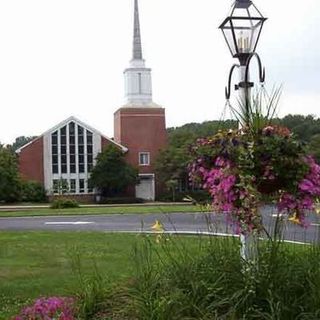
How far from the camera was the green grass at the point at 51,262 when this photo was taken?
9.28 m

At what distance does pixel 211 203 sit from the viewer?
20.9ft

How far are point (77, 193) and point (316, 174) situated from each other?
64.6 m

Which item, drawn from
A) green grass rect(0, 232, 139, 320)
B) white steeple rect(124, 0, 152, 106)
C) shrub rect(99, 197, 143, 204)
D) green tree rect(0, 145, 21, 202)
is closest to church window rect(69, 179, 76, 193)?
shrub rect(99, 197, 143, 204)

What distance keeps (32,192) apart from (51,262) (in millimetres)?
54388

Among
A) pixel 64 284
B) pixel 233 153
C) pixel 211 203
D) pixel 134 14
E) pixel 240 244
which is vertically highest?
pixel 134 14

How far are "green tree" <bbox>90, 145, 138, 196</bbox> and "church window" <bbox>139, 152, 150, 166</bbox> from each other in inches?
156

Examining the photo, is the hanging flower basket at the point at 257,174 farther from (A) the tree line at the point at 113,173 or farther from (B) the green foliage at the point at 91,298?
(A) the tree line at the point at 113,173

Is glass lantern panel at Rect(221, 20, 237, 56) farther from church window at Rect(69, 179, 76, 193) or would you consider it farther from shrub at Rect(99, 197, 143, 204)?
church window at Rect(69, 179, 76, 193)

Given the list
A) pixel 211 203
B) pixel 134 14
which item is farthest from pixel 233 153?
pixel 134 14

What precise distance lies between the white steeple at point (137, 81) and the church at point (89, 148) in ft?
0.35

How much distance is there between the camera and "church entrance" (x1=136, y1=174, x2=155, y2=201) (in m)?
70.6

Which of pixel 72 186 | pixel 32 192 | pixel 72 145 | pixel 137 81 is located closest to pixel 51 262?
pixel 32 192

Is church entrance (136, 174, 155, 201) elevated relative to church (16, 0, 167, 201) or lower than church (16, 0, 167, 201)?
lower

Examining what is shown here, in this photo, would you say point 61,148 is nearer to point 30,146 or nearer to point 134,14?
point 30,146
